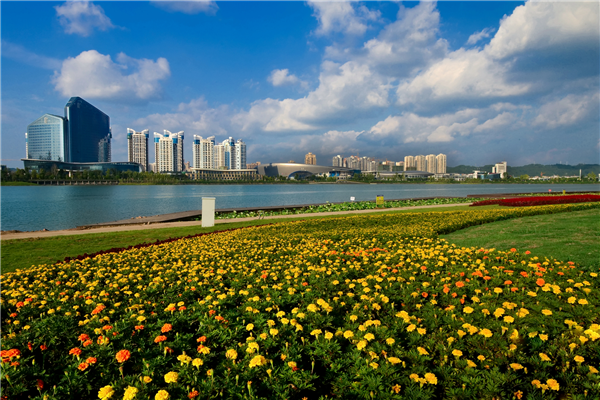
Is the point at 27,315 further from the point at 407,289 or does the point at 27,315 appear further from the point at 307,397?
the point at 407,289

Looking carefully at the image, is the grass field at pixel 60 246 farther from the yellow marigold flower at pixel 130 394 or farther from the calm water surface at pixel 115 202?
→ the calm water surface at pixel 115 202

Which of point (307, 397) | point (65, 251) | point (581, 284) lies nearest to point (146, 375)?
point (307, 397)

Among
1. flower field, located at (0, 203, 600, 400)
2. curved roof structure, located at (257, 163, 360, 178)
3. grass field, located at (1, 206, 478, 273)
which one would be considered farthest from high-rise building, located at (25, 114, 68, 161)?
flower field, located at (0, 203, 600, 400)

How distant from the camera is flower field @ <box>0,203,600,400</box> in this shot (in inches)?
96.1

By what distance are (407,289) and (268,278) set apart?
6.91 ft

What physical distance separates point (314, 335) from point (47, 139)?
244m

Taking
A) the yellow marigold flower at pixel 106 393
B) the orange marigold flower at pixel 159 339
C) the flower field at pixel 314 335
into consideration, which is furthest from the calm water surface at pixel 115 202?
the yellow marigold flower at pixel 106 393

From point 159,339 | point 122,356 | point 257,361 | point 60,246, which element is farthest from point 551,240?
point 60,246

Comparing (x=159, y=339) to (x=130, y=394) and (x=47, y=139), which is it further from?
(x=47, y=139)

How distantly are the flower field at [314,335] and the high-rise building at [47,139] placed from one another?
236 metres

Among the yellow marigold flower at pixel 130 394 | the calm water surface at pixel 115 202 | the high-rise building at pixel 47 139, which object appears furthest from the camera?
the high-rise building at pixel 47 139

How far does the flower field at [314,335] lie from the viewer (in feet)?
8.01

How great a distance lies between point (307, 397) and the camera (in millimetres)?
2543

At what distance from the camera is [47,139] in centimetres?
19100
